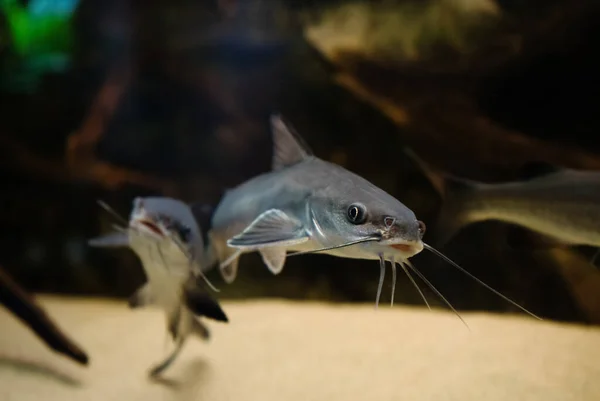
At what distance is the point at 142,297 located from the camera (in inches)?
93.3

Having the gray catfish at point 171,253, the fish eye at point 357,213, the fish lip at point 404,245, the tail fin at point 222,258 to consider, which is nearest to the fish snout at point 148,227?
the gray catfish at point 171,253

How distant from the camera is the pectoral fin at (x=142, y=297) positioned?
2326 millimetres

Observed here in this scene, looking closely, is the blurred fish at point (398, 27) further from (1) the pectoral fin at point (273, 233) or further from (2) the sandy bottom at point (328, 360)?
(1) the pectoral fin at point (273, 233)

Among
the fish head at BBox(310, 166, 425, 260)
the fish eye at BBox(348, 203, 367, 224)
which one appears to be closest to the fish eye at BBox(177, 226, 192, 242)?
the fish head at BBox(310, 166, 425, 260)

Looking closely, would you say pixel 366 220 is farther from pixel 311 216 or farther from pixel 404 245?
pixel 311 216

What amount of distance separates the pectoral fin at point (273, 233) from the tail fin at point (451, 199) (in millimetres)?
406

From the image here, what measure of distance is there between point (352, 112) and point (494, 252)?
1.21 meters

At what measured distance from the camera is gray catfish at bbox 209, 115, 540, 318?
1.33m

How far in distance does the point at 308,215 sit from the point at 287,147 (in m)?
0.43

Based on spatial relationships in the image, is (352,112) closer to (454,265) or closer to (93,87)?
(454,265)

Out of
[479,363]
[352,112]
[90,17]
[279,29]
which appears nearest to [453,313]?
[479,363]

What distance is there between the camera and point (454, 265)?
1.46 meters

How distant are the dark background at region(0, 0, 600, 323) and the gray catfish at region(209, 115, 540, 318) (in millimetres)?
144

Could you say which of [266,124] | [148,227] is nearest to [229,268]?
[148,227]
